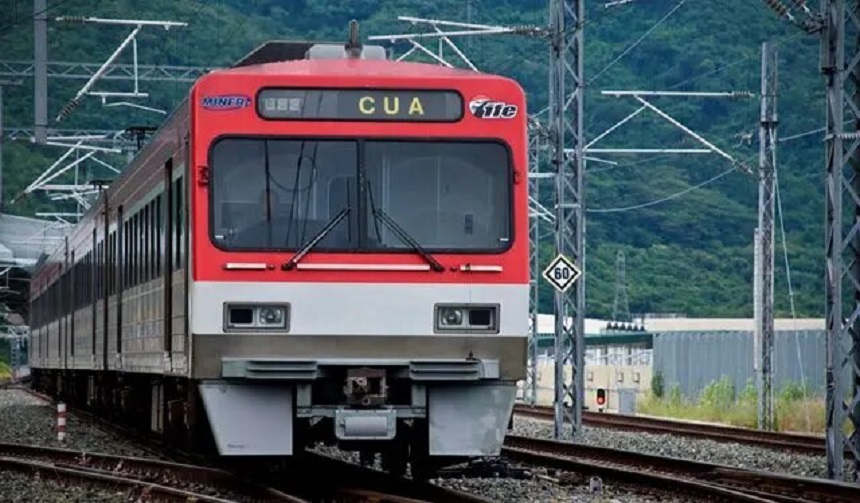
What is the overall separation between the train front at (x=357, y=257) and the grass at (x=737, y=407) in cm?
2117

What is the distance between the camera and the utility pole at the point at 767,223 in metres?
32.9

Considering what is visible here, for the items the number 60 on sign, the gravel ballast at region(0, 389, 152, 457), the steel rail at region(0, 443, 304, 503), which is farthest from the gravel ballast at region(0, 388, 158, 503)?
the number 60 on sign

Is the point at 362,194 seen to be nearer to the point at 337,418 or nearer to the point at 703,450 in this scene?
the point at 337,418

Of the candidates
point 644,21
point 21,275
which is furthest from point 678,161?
point 21,275

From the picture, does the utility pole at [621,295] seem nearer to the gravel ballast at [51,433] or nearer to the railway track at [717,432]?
the railway track at [717,432]

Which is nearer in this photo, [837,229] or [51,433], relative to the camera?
[837,229]

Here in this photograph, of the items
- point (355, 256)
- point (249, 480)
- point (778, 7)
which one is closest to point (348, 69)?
point (355, 256)

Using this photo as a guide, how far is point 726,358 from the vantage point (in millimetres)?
52000

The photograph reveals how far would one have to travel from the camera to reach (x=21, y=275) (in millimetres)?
67312

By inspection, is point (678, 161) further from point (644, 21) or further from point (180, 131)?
point (180, 131)

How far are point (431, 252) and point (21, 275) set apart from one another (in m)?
54.8

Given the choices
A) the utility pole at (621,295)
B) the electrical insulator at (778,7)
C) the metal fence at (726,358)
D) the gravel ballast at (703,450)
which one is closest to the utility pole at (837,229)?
the electrical insulator at (778,7)

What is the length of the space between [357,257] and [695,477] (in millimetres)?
6226

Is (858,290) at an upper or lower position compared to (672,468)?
upper
